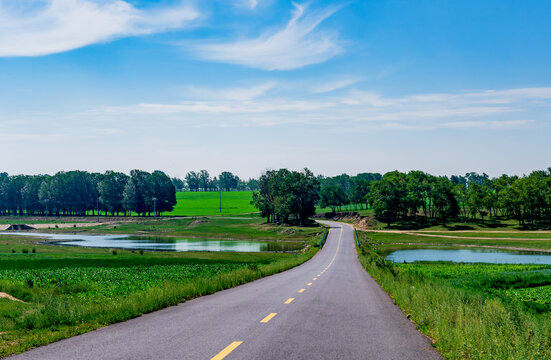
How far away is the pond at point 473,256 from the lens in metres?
58.8

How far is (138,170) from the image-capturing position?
642ft

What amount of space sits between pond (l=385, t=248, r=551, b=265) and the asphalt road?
47214 millimetres

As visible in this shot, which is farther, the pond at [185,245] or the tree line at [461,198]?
the tree line at [461,198]

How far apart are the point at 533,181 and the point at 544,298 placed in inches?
4397

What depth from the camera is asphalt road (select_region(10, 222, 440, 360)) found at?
8.46m

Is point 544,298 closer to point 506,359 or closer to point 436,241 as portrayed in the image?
point 506,359

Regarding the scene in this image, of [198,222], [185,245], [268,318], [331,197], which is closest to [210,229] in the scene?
[198,222]

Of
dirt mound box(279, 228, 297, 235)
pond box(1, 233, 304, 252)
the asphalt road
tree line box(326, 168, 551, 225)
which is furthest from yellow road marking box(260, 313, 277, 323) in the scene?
tree line box(326, 168, 551, 225)

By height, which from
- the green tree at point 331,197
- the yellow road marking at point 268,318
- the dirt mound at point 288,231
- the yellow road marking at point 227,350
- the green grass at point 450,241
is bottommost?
the green grass at point 450,241

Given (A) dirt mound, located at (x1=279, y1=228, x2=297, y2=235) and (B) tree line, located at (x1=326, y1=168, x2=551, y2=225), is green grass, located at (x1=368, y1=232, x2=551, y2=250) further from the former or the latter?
(B) tree line, located at (x1=326, y1=168, x2=551, y2=225)

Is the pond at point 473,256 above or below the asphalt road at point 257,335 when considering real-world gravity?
below

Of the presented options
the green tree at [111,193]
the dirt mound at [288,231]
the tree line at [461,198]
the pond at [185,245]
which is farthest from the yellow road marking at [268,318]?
the green tree at [111,193]

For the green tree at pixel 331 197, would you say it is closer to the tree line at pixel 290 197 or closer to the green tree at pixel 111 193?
the tree line at pixel 290 197

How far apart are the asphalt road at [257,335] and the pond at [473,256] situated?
47214 mm
